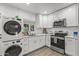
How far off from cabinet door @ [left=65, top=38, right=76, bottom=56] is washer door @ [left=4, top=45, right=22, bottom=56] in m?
1.63

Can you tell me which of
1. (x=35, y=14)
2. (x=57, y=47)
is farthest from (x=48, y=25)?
(x=57, y=47)

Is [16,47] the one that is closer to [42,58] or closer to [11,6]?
[42,58]

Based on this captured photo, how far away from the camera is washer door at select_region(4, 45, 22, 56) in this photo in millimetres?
1672

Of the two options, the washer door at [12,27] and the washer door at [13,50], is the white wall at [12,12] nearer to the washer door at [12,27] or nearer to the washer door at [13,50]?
the washer door at [12,27]

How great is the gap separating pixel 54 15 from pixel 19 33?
95.3 inches

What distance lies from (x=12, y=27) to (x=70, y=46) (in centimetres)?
197

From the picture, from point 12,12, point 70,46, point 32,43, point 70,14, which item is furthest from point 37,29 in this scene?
point 70,46

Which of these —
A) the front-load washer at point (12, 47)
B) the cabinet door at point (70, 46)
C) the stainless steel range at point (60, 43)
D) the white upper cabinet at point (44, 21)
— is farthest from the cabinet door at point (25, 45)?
the white upper cabinet at point (44, 21)

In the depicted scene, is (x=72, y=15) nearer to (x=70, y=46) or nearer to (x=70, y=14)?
(x=70, y=14)

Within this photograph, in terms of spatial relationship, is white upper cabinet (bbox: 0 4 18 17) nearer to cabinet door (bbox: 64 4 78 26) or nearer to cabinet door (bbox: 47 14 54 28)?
cabinet door (bbox: 47 14 54 28)

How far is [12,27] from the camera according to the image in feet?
5.81

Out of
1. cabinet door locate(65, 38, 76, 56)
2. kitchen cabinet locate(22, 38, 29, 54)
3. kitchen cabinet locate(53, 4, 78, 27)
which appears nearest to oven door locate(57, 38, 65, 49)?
cabinet door locate(65, 38, 76, 56)

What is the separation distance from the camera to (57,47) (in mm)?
2951

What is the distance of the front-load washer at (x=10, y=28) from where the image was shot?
5.29ft
